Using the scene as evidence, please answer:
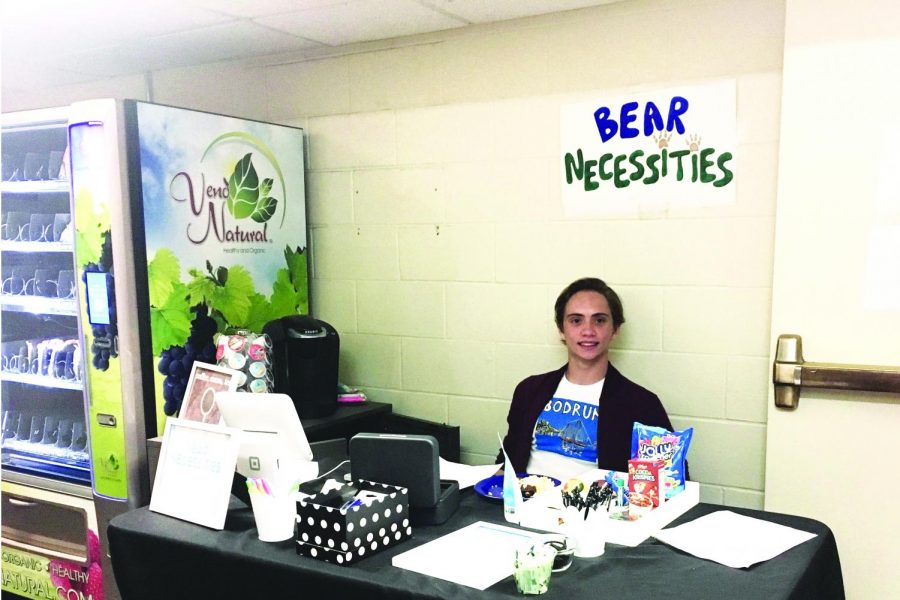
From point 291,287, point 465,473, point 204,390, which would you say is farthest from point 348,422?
point 465,473

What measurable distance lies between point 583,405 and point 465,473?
2.10ft

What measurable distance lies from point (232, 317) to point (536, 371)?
1.31 metres

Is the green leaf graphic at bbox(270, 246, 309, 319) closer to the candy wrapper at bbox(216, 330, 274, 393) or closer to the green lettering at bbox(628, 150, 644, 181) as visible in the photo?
the candy wrapper at bbox(216, 330, 274, 393)

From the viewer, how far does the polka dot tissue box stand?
6.09 ft

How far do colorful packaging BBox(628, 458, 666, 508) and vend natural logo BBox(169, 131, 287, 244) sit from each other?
6.42 ft

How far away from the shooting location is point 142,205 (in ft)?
9.29

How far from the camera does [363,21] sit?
308cm

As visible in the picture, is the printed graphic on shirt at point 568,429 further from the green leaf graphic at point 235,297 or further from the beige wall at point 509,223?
the green leaf graphic at point 235,297

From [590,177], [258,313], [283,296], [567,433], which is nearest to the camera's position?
[567,433]

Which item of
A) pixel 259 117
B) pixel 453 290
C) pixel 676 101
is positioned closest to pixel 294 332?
pixel 453 290

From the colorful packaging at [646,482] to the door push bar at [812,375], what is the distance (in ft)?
2.59

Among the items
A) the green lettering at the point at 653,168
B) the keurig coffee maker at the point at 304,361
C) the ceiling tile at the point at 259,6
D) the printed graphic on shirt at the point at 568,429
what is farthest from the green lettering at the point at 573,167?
the keurig coffee maker at the point at 304,361

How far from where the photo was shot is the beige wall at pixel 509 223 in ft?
9.04

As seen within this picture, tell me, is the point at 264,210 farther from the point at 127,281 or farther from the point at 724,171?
the point at 724,171
